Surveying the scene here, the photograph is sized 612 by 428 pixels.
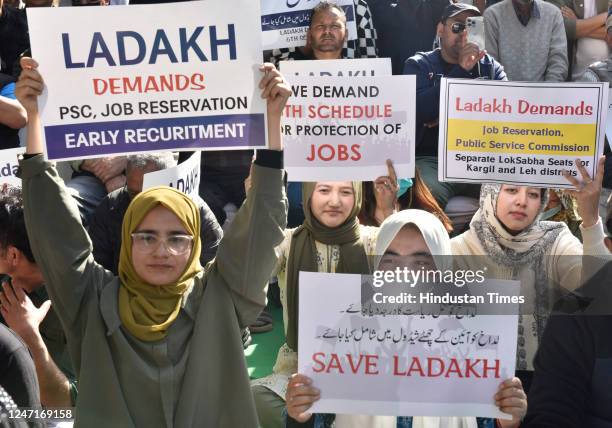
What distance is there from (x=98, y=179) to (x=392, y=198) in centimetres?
186

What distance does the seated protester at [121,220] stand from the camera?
4.65 meters

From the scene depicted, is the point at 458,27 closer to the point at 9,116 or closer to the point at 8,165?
the point at 9,116

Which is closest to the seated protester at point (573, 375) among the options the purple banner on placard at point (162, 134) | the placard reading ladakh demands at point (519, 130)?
the placard reading ladakh demands at point (519, 130)

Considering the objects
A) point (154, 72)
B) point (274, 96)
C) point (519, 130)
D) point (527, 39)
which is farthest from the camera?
point (527, 39)

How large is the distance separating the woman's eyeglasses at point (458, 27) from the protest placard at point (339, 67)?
0.93 meters

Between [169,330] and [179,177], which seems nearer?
[169,330]

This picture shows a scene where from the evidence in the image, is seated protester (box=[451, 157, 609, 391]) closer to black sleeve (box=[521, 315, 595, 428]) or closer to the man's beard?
black sleeve (box=[521, 315, 595, 428])

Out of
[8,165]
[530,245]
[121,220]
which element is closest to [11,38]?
[8,165]

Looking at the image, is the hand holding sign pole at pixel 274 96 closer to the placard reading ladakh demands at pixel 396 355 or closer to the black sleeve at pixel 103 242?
the placard reading ladakh demands at pixel 396 355

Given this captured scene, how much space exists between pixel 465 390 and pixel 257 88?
135cm

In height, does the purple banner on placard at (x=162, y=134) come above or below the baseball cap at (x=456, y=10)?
below

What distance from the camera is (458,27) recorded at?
5.86 m

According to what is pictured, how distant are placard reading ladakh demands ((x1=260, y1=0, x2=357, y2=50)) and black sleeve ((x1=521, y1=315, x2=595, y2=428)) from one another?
3108 mm

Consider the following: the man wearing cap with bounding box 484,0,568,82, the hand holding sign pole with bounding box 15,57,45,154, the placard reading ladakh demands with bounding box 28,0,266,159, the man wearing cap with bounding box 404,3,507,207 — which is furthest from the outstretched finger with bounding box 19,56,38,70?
the man wearing cap with bounding box 484,0,568,82
